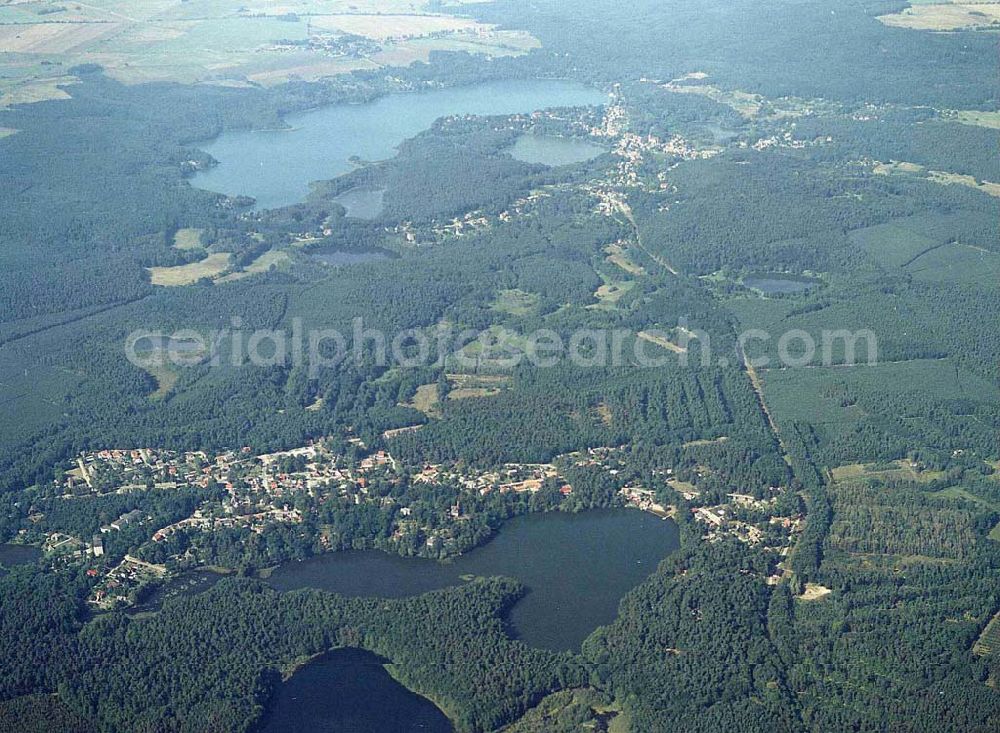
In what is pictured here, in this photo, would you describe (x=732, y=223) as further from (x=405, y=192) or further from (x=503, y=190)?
(x=405, y=192)

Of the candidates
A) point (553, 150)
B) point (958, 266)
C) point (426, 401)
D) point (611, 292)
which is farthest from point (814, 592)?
point (553, 150)

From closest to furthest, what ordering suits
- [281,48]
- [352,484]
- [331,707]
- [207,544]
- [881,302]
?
[331,707] < [207,544] < [352,484] < [881,302] < [281,48]

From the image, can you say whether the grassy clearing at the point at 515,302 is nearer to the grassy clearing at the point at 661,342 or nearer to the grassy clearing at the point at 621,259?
the grassy clearing at the point at 661,342

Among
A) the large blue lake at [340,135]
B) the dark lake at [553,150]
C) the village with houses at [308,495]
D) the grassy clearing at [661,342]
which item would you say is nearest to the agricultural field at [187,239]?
the large blue lake at [340,135]

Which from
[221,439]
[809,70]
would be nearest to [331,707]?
[221,439]

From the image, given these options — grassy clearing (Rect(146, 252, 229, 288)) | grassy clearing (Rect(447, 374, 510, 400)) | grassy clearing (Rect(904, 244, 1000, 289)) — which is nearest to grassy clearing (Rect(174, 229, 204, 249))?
grassy clearing (Rect(146, 252, 229, 288))

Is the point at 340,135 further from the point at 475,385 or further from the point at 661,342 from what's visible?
the point at 475,385
